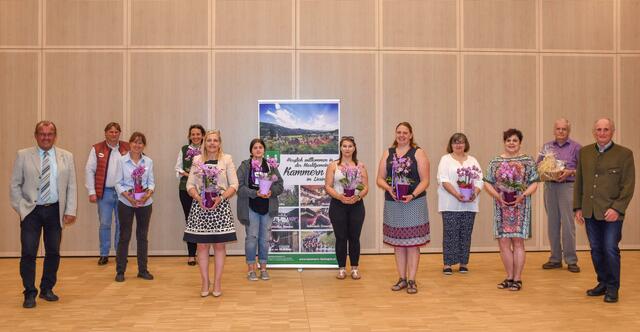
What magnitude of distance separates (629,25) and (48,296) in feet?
28.1

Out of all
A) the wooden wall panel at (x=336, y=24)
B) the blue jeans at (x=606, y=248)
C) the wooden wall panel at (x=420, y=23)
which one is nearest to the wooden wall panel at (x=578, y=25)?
the wooden wall panel at (x=420, y=23)

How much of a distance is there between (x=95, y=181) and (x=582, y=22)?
7.30m

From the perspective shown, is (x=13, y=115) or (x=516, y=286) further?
(x=13, y=115)

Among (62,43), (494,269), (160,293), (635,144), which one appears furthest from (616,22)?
(62,43)

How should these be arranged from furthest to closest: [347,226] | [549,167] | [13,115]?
1. [13,115]
2. [347,226]
3. [549,167]

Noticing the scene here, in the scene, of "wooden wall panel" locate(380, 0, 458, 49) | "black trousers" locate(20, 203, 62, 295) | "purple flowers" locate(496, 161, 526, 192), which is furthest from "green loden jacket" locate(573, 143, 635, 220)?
"black trousers" locate(20, 203, 62, 295)

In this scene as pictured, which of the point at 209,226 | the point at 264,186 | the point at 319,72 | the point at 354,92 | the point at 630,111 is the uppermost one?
the point at 319,72

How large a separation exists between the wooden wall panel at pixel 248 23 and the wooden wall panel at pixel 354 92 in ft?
1.90

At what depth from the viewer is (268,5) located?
803 cm

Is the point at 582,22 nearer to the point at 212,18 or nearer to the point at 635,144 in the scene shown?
the point at 635,144

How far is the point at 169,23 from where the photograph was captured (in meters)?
7.98

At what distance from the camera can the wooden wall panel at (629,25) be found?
8.41 metres

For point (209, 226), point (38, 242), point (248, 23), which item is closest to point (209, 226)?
point (209, 226)

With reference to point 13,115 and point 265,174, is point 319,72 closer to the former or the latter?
point 265,174
